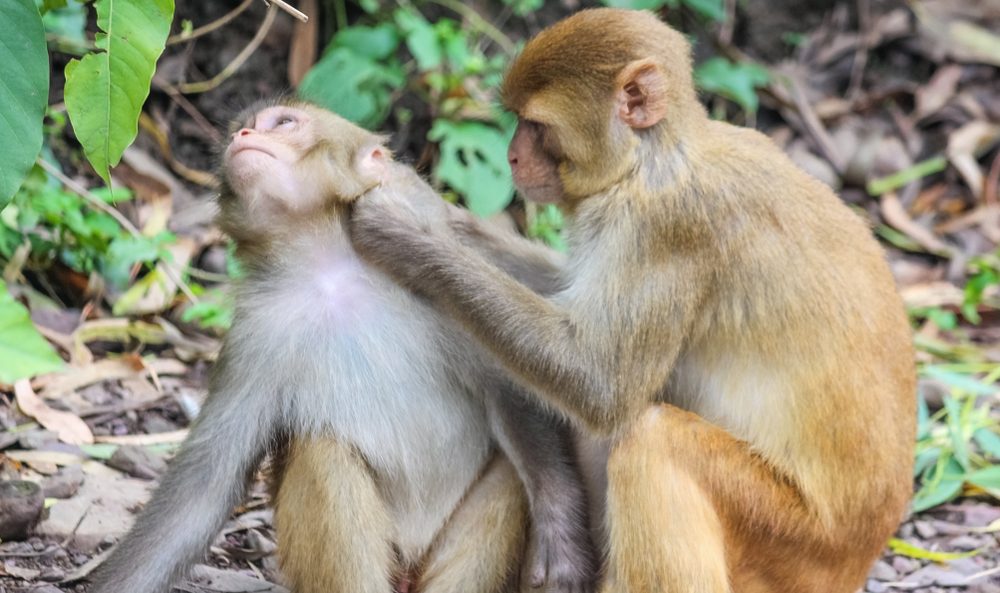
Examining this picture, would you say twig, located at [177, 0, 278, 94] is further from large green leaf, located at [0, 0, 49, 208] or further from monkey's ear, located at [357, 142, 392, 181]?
large green leaf, located at [0, 0, 49, 208]

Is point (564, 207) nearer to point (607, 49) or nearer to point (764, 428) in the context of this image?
point (607, 49)

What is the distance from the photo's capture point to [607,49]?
4.73m

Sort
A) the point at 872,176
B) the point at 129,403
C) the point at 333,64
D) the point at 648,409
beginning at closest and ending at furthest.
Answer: the point at 648,409 → the point at 129,403 → the point at 333,64 → the point at 872,176

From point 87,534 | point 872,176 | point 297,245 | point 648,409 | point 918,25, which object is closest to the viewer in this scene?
point 648,409

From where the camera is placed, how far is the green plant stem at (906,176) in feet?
31.8

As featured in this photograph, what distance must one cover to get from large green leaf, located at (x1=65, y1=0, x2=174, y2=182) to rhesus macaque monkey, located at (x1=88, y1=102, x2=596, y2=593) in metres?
0.78

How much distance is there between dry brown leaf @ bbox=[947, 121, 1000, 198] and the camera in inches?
387

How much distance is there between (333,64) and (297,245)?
3.75 m

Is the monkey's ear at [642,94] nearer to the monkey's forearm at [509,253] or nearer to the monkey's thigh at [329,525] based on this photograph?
the monkey's forearm at [509,253]

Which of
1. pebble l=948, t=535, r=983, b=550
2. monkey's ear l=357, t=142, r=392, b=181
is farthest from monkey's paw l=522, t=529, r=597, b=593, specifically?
pebble l=948, t=535, r=983, b=550

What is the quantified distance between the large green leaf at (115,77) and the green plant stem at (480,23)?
5.23 meters

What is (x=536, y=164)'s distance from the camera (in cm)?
486

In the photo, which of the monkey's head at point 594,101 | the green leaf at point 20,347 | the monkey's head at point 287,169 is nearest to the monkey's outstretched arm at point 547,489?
the monkey's head at point 594,101

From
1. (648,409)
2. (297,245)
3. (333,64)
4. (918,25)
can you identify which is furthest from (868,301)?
(918,25)
